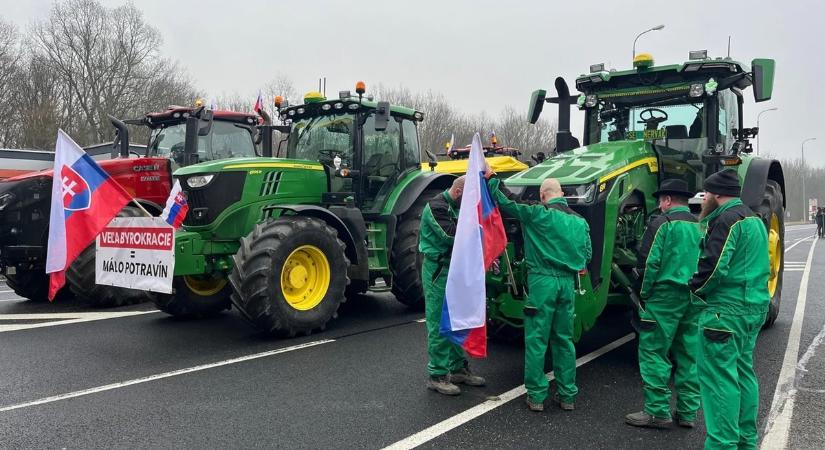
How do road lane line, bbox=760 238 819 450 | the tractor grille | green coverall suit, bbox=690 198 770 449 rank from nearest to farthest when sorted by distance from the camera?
1. green coverall suit, bbox=690 198 770 449
2. road lane line, bbox=760 238 819 450
3. the tractor grille

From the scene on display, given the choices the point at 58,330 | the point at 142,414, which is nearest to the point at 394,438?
the point at 142,414

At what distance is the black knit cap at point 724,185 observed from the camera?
12.1 feet

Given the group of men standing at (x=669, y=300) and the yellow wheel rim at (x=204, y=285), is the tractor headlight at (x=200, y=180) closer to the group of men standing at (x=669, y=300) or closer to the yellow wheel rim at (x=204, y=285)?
the yellow wheel rim at (x=204, y=285)

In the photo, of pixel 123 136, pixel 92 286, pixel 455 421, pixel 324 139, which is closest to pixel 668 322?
pixel 455 421

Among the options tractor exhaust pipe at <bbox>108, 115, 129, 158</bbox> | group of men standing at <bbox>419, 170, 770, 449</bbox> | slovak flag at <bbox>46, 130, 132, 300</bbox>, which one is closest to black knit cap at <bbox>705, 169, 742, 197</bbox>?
group of men standing at <bbox>419, 170, 770, 449</bbox>

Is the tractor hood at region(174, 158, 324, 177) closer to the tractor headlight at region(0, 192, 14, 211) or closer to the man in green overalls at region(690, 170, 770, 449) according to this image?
the tractor headlight at region(0, 192, 14, 211)

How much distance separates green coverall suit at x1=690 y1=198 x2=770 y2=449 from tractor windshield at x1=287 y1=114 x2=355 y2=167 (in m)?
5.36

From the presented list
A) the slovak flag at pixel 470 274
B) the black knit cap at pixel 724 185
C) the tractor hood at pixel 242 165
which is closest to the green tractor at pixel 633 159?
the slovak flag at pixel 470 274

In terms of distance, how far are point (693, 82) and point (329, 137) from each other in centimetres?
453

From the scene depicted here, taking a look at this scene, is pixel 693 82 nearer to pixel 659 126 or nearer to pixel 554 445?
pixel 659 126

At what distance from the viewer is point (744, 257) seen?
11.6 feet

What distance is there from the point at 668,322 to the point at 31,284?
9214mm

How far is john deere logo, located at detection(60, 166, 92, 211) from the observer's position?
6.08 metres

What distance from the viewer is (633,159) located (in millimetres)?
6238
